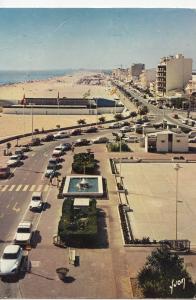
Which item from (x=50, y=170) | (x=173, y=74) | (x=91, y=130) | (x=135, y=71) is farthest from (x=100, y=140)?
(x=135, y=71)

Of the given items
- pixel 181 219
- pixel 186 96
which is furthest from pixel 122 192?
pixel 186 96

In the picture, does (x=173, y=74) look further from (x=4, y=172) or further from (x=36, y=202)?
(x=36, y=202)

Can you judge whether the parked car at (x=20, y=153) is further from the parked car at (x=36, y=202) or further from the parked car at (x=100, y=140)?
the parked car at (x=36, y=202)

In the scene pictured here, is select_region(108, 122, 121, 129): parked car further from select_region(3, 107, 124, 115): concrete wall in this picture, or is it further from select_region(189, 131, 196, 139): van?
select_region(3, 107, 124, 115): concrete wall

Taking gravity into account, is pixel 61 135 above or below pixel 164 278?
→ above

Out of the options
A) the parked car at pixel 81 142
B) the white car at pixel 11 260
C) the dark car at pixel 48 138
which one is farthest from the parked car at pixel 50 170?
the white car at pixel 11 260

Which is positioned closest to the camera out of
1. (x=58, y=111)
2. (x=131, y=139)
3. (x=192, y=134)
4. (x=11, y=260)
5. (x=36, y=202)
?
(x=11, y=260)
